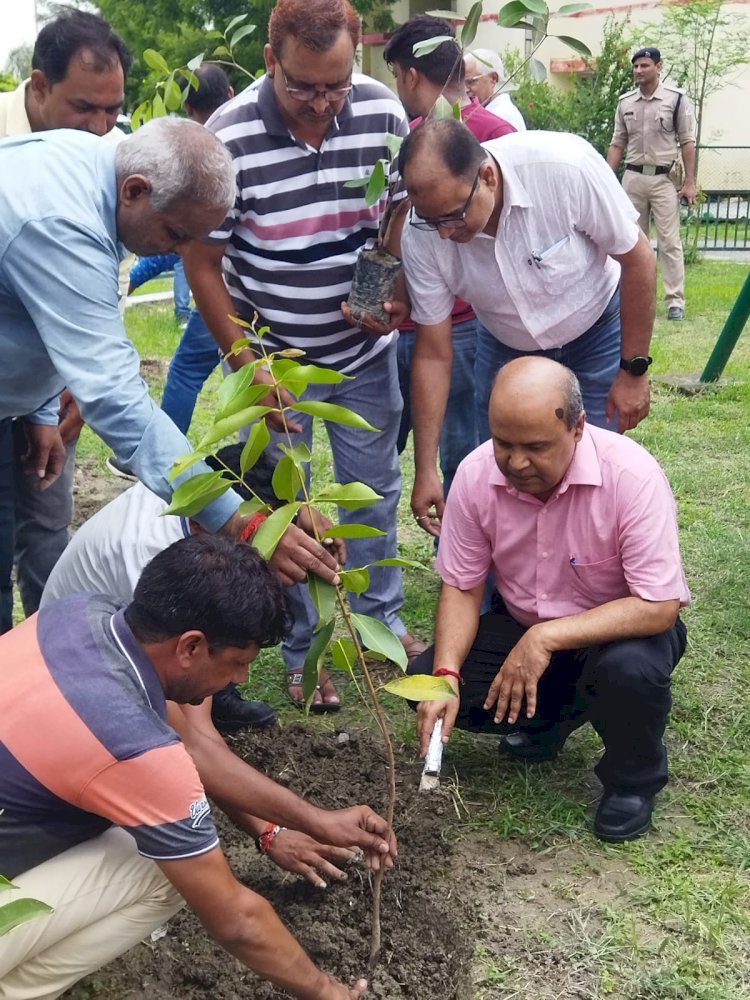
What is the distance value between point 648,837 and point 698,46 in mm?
15980

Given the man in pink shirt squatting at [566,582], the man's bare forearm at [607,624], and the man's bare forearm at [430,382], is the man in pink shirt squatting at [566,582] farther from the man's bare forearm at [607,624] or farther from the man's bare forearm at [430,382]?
the man's bare forearm at [430,382]

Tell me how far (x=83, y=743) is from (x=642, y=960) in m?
1.35

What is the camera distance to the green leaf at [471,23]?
277 cm

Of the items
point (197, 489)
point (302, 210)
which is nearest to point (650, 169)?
point (302, 210)

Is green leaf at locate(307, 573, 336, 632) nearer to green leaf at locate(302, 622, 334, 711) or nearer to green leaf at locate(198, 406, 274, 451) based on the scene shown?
green leaf at locate(302, 622, 334, 711)

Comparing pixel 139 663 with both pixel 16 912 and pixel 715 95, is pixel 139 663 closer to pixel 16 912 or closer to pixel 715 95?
pixel 16 912

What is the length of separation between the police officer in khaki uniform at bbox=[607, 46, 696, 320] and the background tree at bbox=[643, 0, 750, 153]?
18.8ft

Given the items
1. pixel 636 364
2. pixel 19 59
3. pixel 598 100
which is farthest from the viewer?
pixel 19 59

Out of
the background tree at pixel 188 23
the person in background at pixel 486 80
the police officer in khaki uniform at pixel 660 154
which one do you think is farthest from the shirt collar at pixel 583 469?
the background tree at pixel 188 23

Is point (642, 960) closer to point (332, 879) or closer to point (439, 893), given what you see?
point (439, 893)

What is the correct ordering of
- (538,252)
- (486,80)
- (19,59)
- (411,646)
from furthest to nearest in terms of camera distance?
(19,59), (486,80), (411,646), (538,252)

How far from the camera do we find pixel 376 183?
292cm

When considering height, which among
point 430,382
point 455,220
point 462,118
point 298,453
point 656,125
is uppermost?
point 462,118

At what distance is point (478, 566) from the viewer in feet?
9.59
